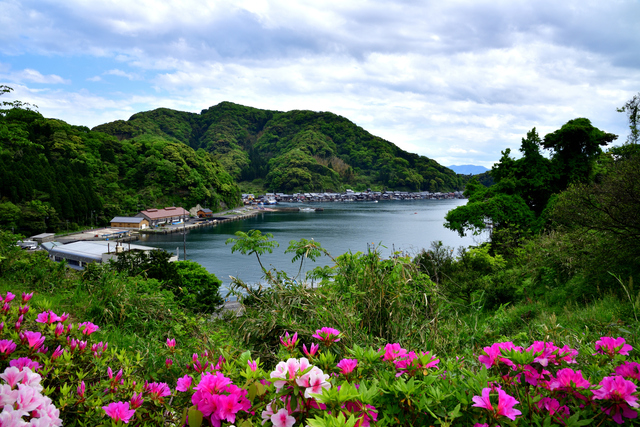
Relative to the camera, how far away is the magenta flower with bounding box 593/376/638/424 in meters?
0.94

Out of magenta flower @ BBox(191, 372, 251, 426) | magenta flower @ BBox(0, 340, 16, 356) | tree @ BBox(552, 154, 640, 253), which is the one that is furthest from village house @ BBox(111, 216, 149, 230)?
magenta flower @ BBox(191, 372, 251, 426)

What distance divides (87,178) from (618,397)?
53513 millimetres

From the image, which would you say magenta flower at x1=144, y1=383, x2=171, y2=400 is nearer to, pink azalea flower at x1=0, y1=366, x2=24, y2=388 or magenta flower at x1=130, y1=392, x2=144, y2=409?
magenta flower at x1=130, y1=392, x2=144, y2=409

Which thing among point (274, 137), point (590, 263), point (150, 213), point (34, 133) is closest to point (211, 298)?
point (590, 263)

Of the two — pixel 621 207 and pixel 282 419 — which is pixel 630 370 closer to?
pixel 282 419

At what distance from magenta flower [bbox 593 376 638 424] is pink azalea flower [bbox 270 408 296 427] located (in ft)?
2.74

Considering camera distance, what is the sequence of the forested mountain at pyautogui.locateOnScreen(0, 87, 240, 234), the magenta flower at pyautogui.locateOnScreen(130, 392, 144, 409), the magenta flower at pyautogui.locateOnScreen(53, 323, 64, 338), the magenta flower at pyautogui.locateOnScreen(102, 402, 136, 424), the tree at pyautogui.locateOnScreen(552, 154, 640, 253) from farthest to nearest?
the forested mountain at pyautogui.locateOnScreen(0, 87, 240, 234) < the tree at pyautogui.locateOnScreen(552, 154, 640, 253) < the magenta flower at pyautogui.locateOnScreen(53, 323, 64, 338) < the magenta flower at pyautogui.locateOnScreen(130, 392, 144, 409) < the magenta flower at pyautogui.locateOnScreen(102, 402, 136, 424)

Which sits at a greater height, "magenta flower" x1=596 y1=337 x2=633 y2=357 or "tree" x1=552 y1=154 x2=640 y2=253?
"tree" x1=552 y1=154 x2=640 y2=253

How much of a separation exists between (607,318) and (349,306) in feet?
8.68

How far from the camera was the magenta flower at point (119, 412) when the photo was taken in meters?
0.97

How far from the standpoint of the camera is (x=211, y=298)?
1309cm

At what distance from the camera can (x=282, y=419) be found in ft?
2.89

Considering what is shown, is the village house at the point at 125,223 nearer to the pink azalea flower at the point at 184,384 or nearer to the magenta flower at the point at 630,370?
the pink azalea flower at the point at 184,384

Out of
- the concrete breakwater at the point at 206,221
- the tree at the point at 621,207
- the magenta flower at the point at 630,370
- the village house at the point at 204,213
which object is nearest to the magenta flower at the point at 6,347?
the magenta flower at the point at 630,370
